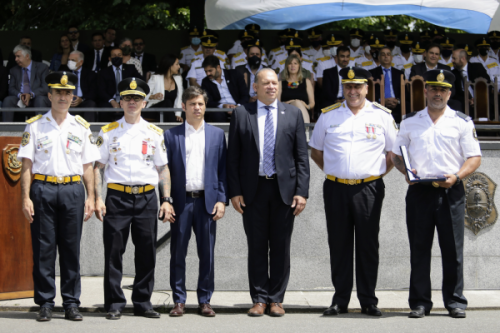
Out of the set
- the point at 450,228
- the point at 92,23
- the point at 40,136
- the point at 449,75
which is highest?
the point at 92,23

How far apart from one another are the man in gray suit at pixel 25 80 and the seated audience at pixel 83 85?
1.37 feet

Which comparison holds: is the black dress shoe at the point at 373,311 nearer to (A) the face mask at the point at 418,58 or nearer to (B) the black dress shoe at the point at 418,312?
(B) the black dress shoe at the point at 418,312

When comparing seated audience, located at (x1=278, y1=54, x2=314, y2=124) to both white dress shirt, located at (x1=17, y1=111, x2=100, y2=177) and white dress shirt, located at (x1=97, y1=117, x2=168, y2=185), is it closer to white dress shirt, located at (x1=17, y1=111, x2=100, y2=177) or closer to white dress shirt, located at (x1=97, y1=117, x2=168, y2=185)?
white dress shirt, located at (x1=97, y1=117, x2=168, y2=185)

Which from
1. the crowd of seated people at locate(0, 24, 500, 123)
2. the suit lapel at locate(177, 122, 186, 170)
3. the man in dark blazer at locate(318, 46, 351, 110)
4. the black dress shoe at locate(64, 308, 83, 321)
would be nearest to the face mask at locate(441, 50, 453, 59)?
the crowd of seated people at locate(0, 24, 500, 123)

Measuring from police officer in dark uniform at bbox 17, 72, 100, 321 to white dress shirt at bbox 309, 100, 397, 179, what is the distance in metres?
2.09

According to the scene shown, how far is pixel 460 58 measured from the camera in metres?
10.8

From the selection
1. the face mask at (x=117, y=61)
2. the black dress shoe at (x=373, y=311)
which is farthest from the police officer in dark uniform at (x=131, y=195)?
the face mask at (x=117, y=61)

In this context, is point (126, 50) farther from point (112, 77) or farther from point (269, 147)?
point (269, 147)

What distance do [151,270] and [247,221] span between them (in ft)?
A: 3.14

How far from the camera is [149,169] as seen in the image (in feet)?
19.2

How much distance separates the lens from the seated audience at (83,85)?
31.2ft

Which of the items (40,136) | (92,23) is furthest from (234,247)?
(92,23)

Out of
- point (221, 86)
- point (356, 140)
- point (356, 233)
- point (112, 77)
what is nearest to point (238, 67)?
point (221, 86)

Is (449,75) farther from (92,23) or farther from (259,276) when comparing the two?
(92,23)
